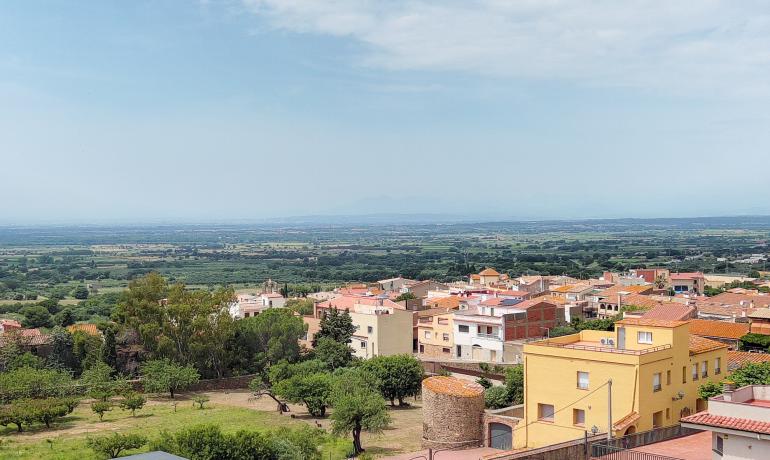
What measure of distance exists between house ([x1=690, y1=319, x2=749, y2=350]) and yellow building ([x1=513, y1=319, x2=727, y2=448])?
Answer: 70.4 feet

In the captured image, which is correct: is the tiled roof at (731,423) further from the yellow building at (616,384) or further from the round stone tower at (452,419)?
the round stone tower at (452,419)

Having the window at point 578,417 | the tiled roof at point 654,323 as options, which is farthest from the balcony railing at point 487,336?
the window at point 578,417

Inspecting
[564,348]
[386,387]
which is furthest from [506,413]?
[386,387]

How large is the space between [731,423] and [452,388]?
15684 mm

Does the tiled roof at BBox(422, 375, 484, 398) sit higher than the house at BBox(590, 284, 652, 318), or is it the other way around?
the tiled roof at BBox(422, 375, 484, 398)

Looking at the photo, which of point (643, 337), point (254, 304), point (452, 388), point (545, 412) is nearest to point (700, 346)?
point (643, 337)

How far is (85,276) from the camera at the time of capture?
492 ft

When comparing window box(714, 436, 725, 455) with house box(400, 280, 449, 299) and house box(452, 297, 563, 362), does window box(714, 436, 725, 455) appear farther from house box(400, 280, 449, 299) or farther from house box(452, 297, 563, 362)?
house box(400, 280, 449, 299)

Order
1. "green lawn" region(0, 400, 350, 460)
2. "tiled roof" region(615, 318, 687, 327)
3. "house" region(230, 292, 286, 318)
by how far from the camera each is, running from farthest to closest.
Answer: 1. "house" region(230, 292, 286, 318)
2. "green lawn" region(0, 400, 350, 460)
3. "tiled roof" region(615, 318, 687, 327)

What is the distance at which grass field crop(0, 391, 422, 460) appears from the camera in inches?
1216

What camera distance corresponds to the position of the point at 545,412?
24.8 meters

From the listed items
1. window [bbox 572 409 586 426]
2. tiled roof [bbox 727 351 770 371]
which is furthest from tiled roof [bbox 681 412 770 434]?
tiled roof [bbox 727 351 770 371]

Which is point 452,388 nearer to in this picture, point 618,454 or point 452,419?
point 452,419

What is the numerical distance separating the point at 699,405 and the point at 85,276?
141434 mm
